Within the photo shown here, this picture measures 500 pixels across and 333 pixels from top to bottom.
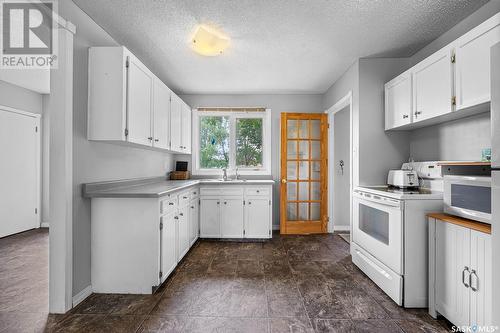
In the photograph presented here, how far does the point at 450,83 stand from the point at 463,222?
1142 millimetres

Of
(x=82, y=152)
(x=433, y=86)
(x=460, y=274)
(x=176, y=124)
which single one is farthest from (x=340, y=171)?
Result: (x=82, y=152)

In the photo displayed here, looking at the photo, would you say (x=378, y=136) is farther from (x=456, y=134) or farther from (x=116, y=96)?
(x=116, y=96)

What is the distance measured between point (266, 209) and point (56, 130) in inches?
109

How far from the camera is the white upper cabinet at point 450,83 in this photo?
66.8 inches

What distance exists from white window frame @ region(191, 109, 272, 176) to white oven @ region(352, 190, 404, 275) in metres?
1.83

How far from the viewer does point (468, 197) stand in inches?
64.4

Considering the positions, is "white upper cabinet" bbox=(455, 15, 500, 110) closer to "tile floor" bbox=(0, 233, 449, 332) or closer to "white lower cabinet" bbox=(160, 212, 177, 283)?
"tile floor" bbox=(0, 233, 449, 332)

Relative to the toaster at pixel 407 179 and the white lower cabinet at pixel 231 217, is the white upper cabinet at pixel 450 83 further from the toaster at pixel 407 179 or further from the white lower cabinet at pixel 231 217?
the white lower cabinet at pixel 231 217

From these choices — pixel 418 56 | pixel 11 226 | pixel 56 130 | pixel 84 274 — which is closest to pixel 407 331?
pixel 84 274

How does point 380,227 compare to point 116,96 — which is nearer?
point 116,96

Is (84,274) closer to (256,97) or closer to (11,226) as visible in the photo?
(11,226)

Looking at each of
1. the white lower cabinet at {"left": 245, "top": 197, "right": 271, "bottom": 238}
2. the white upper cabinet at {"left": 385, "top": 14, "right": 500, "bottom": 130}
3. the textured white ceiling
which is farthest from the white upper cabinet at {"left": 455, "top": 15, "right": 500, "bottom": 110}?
the white lower cabinet at {"left": 245, "top": 197, "right": 271, "bottom": 238}

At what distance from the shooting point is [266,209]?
3785 millimetres

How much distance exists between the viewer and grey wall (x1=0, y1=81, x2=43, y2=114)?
378 cm
